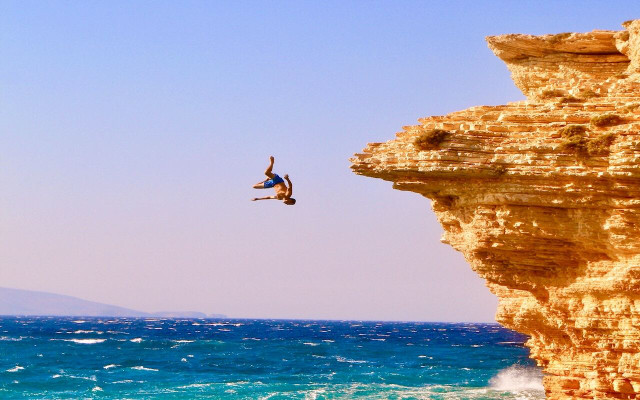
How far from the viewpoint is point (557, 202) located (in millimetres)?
21359

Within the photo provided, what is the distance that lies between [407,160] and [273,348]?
6792 centimetres

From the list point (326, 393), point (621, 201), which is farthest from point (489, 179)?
point (326, 393)

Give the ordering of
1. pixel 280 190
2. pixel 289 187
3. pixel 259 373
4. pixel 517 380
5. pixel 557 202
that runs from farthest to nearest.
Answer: pixel 259 373, pixel 517 380, pixel 280 190, pixel 289 187, pixel 557 202

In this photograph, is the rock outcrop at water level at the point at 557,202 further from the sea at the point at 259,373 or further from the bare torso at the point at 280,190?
the sea at the point at 259,373

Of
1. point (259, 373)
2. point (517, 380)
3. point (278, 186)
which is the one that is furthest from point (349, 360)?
point (278, 186)

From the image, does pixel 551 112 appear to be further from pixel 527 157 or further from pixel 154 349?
pixel 154 349

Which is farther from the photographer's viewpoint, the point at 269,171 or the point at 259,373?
the point at 259,373

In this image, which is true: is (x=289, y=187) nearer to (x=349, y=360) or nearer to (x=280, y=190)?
(x=280, y=190)

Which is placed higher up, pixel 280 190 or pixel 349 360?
pixel 280 190

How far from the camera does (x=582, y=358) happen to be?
23.8 m

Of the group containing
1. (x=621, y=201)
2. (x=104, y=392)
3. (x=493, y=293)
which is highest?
(x=621, y=201)

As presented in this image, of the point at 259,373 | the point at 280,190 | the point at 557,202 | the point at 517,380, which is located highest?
the point at 280,190

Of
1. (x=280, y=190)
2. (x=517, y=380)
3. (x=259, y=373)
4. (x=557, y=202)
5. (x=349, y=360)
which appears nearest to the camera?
(x=557, y=202)

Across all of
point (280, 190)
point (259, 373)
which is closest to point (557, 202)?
point (280, 190)
